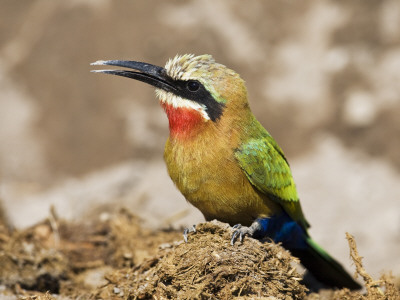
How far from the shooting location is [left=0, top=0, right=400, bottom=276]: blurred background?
370 inches

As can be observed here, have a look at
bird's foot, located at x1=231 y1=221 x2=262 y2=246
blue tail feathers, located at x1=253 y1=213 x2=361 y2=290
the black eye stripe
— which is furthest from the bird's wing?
bird's foot, located at x1=231 y1=221 x2=262 y2=246

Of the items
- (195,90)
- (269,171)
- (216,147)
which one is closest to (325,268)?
(269,171)

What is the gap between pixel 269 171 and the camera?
475cm

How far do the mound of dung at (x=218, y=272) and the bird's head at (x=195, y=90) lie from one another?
0.98 m

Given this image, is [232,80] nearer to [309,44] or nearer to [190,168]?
[190,168]

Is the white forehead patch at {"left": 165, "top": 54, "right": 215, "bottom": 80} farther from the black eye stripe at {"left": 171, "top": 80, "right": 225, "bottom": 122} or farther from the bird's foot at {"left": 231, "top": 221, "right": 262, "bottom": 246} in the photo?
the bird's foot at {"left": 231, "top": 221, "right": 262, "bottom": 246}

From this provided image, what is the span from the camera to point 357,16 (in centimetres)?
953

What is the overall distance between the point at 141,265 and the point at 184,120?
1.24 meters

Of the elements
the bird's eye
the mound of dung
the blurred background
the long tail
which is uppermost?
the blurred background

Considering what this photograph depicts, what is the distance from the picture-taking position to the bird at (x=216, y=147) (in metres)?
4.49

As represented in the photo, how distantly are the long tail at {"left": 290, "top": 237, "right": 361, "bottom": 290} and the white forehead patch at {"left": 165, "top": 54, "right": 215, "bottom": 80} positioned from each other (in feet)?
6.45

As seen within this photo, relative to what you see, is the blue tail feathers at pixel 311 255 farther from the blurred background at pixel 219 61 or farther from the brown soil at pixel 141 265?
the blurred background at pixel 219 61

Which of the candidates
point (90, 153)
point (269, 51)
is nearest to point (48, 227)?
point (90, 153)

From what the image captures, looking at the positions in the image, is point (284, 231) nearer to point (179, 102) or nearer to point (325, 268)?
point (325, 268)
